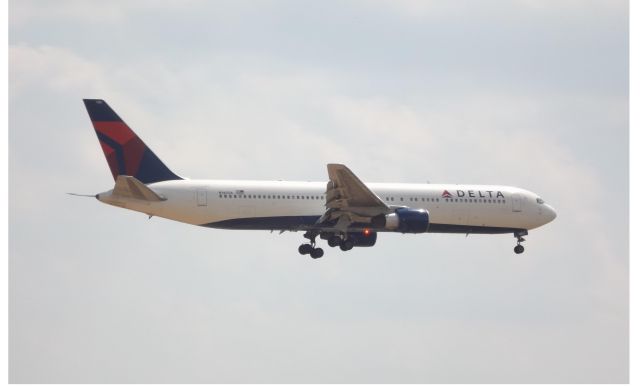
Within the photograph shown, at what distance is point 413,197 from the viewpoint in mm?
63094

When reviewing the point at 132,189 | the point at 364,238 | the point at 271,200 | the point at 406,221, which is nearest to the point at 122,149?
the point at 132,189

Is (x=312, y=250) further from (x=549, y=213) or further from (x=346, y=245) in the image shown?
(x=549, y=213)

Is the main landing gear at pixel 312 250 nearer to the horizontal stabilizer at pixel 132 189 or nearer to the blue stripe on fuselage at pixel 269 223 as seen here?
the blue stripe on fuselage at pixel 269 223

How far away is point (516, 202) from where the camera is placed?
65875mm

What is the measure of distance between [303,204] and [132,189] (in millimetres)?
8968

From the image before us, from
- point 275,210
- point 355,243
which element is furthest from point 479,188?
point 275,210

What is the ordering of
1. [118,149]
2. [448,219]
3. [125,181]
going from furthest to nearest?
[448,219]
[118,149]
[125,181]

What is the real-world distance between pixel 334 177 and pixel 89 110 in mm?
12523

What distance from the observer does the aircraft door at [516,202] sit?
65750 mm

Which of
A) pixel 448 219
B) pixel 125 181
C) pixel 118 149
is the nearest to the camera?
pixel 125 181

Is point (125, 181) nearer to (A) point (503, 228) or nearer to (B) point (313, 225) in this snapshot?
(B) point (313, 225)

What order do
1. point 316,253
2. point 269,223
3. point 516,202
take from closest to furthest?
point 269,223 → point 316,253 → point 516,202

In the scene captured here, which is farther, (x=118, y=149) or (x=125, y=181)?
(x=118, y=149)

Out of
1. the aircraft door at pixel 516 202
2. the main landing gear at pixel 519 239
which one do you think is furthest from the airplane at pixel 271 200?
the main landing gear at pixel 519 239
